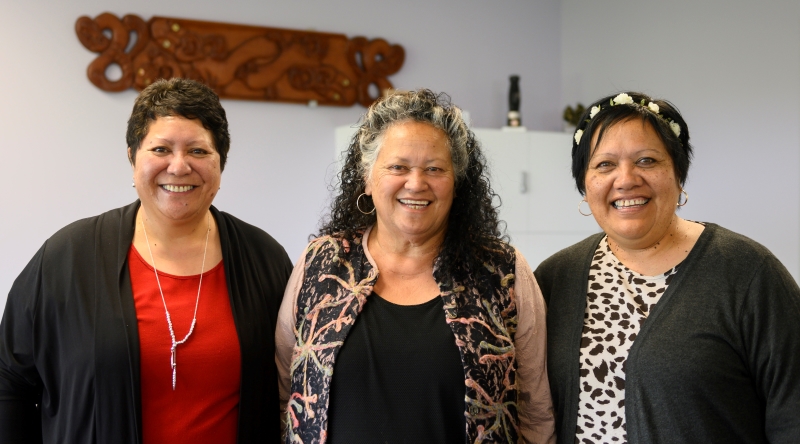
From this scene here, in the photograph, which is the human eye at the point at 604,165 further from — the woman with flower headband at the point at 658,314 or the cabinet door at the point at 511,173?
the cabinet door at the point at 511,173

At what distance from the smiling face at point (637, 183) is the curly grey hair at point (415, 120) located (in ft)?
1.19

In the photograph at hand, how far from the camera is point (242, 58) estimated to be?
15.2ft

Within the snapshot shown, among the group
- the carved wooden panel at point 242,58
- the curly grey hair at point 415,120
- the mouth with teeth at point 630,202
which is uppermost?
the carved wooden panel at point 242,58

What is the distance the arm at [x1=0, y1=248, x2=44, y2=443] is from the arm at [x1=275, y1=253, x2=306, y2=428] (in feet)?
2.02

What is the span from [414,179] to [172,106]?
25.5 inches

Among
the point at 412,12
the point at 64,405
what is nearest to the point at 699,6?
the point at 412,12

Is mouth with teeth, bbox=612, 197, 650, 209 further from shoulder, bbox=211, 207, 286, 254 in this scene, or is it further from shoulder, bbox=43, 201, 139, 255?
shoulder, bbox=43, 201, 139, 255

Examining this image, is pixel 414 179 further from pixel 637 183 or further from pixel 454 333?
pixel 637 183

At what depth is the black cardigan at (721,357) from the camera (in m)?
1.62

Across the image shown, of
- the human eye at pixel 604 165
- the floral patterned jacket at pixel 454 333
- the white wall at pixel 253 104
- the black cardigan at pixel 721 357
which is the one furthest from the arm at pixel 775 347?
the white wall at pixel 253 104

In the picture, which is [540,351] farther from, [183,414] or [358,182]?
[183,414]

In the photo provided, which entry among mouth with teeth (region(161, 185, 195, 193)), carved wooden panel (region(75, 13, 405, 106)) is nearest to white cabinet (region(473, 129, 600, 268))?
carved wooden panel (region(75, 13, 405, 106))

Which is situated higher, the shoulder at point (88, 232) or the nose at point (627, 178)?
the nose at point (627, 178)

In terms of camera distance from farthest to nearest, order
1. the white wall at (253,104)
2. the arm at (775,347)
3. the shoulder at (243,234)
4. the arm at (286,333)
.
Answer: the white wall at (253,104), the shoulder at (243,234), the arm at (286,333), the arm at (775,347)
